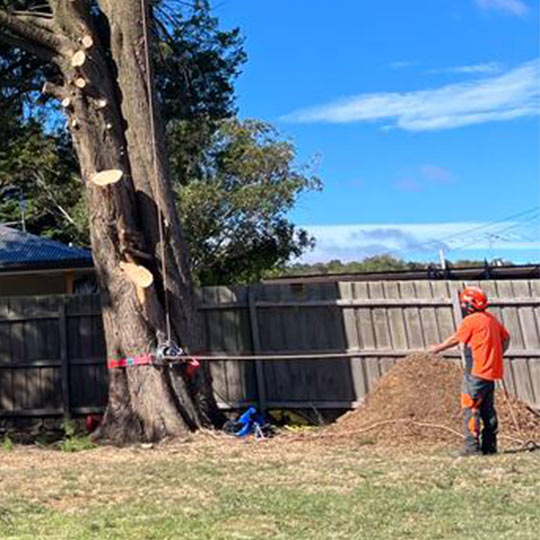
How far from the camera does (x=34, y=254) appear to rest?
19516 millimetres

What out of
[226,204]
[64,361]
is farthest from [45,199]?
[64,361]

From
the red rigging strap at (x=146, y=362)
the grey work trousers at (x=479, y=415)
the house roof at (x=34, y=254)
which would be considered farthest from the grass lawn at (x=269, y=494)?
the house roof at (x=34, y=254)

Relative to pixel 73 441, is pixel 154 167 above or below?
above

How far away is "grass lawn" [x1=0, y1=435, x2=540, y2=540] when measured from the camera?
4.96 meters

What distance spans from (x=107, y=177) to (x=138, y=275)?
128cm

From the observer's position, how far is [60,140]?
15.2 meters

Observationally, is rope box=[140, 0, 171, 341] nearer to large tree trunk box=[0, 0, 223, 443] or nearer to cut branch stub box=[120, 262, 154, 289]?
large tree trunk box=[0, 0, 223, 443]

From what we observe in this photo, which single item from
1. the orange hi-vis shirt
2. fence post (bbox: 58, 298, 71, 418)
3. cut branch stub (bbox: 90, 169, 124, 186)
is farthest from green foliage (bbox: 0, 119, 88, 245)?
the orange hi-vis shirt

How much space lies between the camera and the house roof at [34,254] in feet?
61.3

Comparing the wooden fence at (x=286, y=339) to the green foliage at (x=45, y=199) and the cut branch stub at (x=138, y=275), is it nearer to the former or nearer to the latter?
the cut branch stub at (x=138, y=275)

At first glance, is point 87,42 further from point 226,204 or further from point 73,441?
point 226,204

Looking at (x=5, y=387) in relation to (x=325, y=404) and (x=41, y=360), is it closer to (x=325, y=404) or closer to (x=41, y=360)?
(x=41, y=360)

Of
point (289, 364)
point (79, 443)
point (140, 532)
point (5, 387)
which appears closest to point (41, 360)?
point (5, 387)

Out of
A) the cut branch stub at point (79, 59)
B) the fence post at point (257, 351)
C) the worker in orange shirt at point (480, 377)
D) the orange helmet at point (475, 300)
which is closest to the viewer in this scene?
the worker in orange shirt at point (480, 377)
